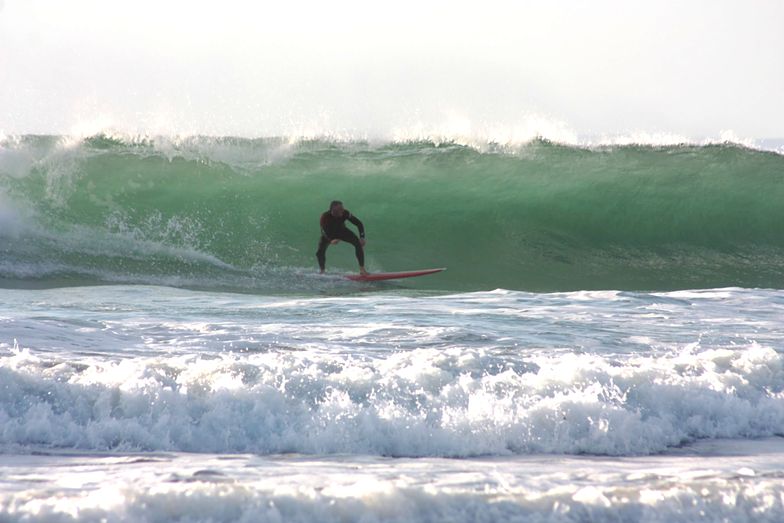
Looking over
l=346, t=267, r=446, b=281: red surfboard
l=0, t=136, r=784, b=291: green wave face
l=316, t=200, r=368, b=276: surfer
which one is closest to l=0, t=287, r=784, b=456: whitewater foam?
l=346, t=267, r=446, b=281: red surfboard

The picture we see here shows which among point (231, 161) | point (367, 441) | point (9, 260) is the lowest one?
point (367, 441)

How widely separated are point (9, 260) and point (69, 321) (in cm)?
558

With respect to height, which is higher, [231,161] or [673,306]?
[231,161]

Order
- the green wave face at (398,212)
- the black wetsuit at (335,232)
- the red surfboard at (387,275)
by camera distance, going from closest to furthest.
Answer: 1. the red surfboard at (387,275)
2. the black wetsuit at (335,232)
3. the green wave face at (398,212)

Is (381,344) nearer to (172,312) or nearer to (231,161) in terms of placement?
(172,312)

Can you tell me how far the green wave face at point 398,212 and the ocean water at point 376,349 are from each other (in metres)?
0.05

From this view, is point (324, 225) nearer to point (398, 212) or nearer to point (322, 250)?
point (322, 250)

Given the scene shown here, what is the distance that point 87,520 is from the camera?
296 centimetres

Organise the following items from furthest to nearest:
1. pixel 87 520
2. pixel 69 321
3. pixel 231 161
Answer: pixel 231 161 < pixel 69 321 < pixel 87 520

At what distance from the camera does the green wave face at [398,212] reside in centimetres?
1220

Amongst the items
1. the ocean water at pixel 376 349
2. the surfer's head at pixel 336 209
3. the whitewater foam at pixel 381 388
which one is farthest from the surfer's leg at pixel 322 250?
the whitewater foam at pixel 381 388

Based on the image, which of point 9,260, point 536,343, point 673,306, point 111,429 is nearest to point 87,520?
point 111,429

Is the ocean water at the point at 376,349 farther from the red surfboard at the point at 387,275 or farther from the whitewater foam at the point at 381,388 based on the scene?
the red surfboard at the point at 387,275

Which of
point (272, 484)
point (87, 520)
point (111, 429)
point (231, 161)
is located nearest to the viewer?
point (87, 520)
